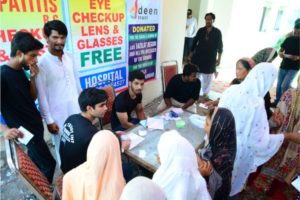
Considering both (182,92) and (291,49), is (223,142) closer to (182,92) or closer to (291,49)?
(182,92)

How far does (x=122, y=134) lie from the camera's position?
191 cm

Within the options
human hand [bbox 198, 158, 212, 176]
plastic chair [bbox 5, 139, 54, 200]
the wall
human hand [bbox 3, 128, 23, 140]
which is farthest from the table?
the wall

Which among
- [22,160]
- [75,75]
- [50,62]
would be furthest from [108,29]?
[22,160]

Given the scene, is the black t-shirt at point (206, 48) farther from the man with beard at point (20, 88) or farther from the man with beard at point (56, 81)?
the man with beard at point (20, 88)

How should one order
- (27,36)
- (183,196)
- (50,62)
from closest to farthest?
(183,196) < (27,36) < (50,62)

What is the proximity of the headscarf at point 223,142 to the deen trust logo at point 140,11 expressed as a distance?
2.28 m

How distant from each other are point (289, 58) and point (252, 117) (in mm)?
3100

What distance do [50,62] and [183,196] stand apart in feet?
5.22

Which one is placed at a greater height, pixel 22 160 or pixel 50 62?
pixel 50 62

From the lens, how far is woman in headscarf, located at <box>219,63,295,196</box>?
165 cm

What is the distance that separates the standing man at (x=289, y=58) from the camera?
12.5 ft

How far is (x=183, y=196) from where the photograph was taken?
3.62 ft

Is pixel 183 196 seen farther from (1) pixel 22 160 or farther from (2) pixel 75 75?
(2) pixel 75 75

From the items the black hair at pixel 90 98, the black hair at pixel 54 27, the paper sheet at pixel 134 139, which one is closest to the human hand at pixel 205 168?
the paper sheet at pixel 134 139
